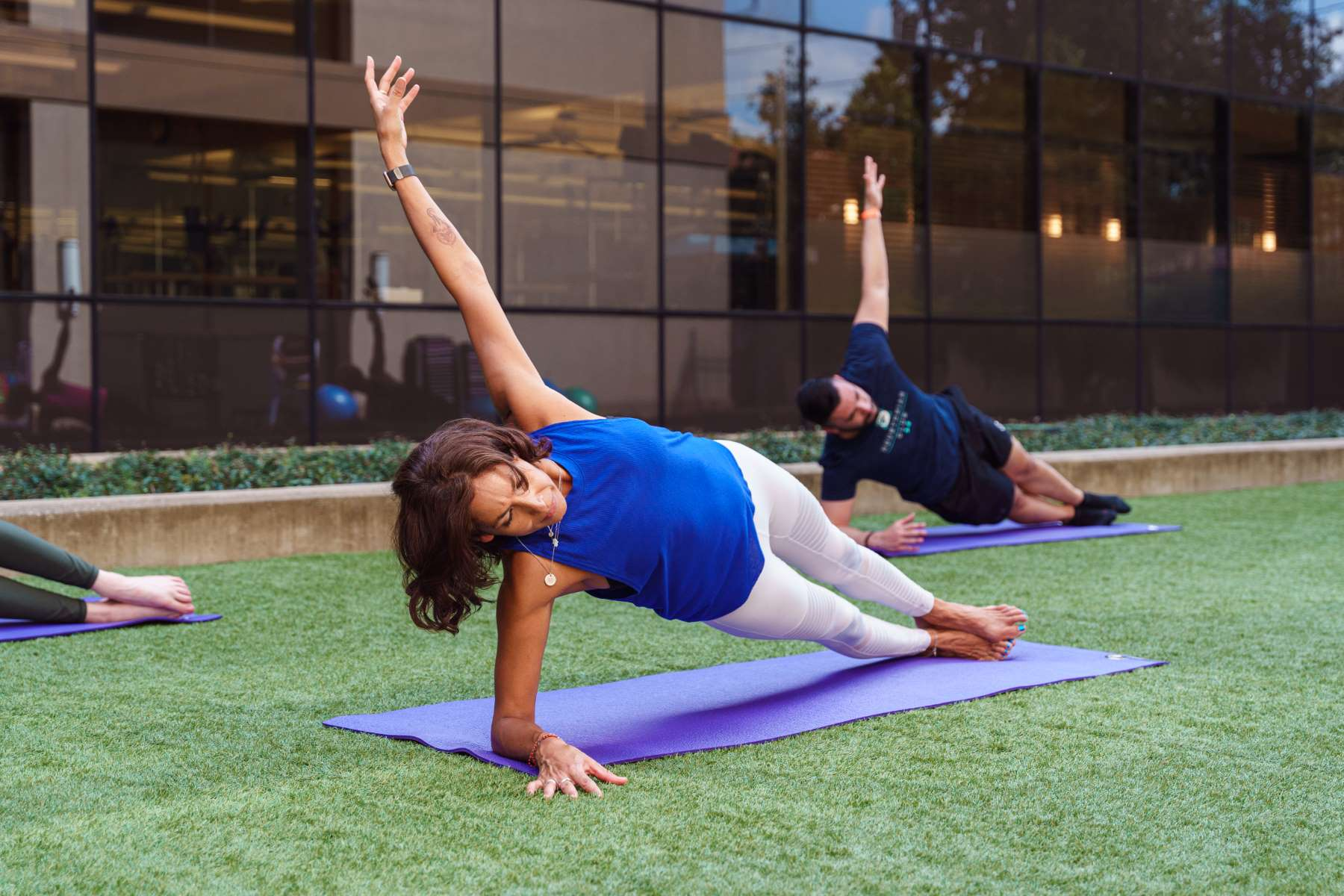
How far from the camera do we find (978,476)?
24.9 ft

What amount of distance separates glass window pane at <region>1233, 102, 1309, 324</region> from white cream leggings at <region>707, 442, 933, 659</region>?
49.8ft

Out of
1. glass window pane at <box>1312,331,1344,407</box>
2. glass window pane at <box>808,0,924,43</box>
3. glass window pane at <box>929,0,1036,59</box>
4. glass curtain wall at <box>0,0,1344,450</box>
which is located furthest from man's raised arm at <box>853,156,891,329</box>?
glass window pane at <box>1312,331,1344,407</box>

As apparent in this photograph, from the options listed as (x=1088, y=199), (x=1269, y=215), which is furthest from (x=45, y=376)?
(x=1269, y=215)

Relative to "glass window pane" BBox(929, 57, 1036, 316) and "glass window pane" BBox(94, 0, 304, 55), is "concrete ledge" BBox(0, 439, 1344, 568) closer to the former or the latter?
"glass window pane" BBox(94, 0, 304, 55)

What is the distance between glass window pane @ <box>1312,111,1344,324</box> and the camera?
1866 cm

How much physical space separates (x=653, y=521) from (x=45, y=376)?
8919 millimetres

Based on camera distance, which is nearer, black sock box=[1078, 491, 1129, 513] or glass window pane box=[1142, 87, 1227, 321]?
black sock box=[1078, 491, 1129, 513]

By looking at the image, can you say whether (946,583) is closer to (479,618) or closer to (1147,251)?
(479,618)

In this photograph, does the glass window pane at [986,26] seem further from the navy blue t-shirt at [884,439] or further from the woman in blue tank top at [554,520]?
the woman in blue tank top at [554,520]

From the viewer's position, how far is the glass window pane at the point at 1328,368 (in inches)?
737

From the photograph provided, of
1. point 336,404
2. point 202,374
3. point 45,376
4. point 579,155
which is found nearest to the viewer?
point 45,376

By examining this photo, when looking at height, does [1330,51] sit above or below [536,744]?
above

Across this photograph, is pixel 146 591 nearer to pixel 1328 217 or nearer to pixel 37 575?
pixel 37 575

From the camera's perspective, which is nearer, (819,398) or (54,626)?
(54,626)
